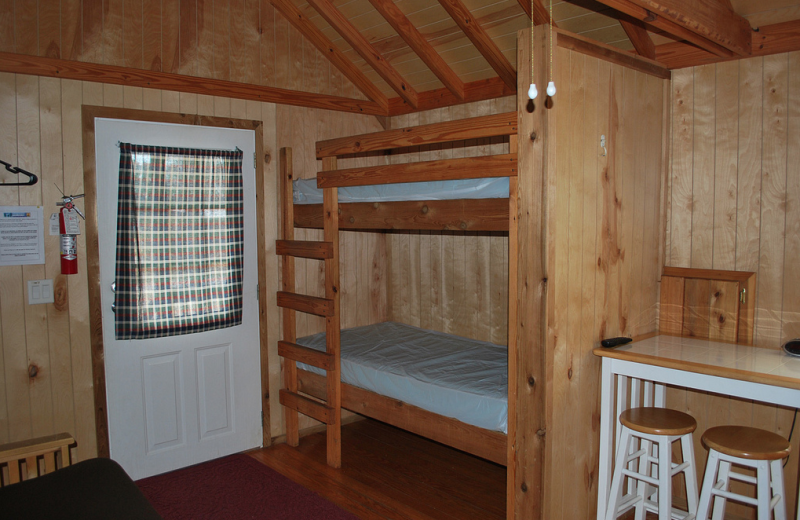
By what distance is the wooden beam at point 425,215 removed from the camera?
258 cm

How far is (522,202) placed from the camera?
241 cm

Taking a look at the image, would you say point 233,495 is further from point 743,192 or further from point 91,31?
point 743,192

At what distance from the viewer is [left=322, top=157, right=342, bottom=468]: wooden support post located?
136 inches

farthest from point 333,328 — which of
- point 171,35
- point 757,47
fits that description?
point 757,47

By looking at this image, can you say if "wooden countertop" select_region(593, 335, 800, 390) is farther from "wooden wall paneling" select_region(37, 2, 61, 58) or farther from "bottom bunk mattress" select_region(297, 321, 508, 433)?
"wooden wall paneling" select_region(37, 2, 61, 58)

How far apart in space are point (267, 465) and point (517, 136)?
251cm

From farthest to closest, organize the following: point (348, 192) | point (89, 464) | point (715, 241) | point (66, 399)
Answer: point (348, 192) → point (66, 399) → point (715, 241) → point (89, 464)

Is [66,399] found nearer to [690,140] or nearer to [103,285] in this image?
[103,285]

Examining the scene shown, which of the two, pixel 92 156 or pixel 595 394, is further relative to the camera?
pixel 92 156

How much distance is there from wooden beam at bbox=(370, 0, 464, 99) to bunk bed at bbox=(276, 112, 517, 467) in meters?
0.76

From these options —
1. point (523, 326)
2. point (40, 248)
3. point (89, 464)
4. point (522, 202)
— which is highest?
point (522, 202)

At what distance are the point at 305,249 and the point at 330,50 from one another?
1.45 m

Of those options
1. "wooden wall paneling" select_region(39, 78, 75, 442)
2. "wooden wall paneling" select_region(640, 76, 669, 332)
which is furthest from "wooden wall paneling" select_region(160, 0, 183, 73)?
"wooden wall paneling" select_region(640, 76, 669, 332)

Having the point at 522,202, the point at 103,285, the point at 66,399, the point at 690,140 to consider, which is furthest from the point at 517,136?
the point at 66,399
